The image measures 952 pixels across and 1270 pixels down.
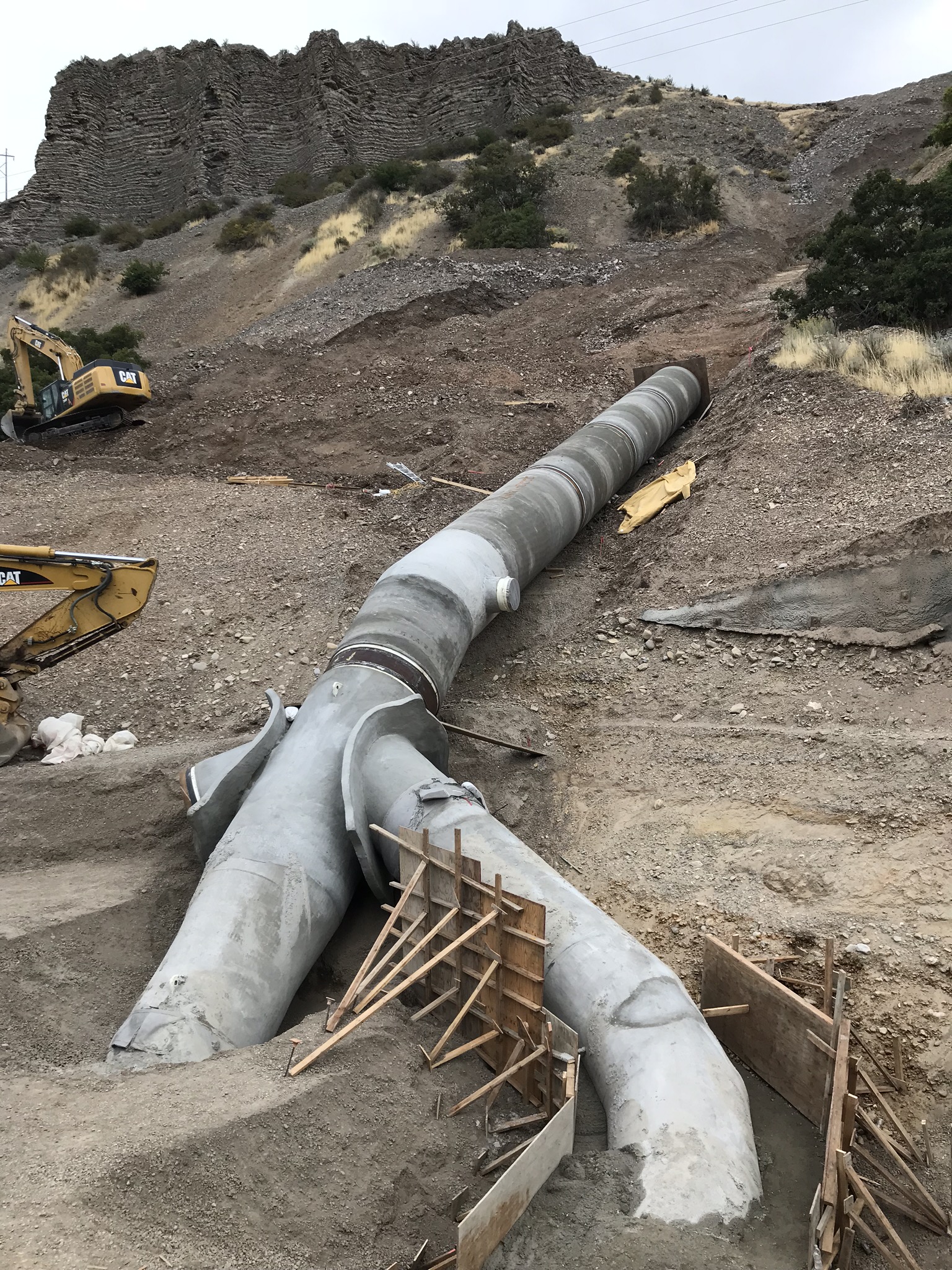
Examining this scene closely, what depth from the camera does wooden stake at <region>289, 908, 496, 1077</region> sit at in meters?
4.74

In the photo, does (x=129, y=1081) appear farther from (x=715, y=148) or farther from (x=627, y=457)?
(x=715, y=148)

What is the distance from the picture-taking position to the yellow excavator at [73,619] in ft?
27.1

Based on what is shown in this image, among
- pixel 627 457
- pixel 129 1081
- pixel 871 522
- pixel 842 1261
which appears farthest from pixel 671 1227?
pixel 627 457

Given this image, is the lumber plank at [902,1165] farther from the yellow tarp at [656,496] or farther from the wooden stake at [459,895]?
the yellow tarp at [656,496]

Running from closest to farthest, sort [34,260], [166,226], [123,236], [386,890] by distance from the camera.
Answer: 1. [386,890]
2. [34,260]
3. [123,236]
4. [166,226]

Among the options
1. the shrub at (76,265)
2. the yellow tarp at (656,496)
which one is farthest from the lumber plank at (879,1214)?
the shrub at (76,265)

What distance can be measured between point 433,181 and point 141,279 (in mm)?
10440

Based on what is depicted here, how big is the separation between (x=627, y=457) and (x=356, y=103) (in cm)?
3518

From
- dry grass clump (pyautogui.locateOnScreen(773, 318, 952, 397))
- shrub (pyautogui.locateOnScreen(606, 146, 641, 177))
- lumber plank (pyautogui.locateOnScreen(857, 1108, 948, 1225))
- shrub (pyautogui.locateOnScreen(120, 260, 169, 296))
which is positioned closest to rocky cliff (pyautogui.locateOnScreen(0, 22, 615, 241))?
shrub (pyautogui.locateOnScreen(606, 146, 641, 177))

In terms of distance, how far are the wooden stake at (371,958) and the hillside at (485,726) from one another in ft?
0.59

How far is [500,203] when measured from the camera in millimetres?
28094

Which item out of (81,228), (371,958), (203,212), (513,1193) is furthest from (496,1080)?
(81,228)

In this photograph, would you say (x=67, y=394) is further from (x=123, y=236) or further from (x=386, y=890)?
(x=123, y=236)

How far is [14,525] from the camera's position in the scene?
1301 centimetres
